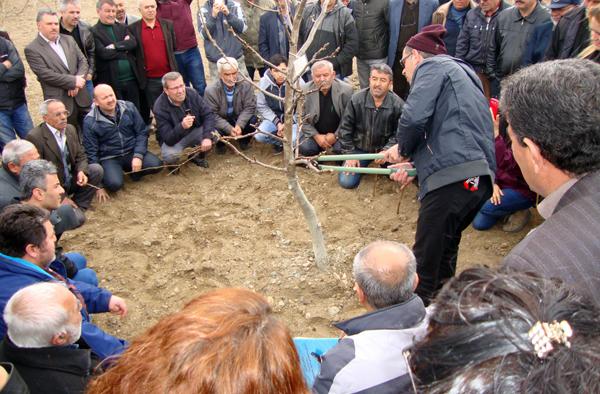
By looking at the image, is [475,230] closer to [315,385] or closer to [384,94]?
[384,94]

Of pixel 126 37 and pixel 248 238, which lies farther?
pixel 126 37

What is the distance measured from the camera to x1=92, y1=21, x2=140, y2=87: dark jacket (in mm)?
6332

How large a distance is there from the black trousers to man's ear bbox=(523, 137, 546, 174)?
5.56 feet

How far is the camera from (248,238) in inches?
192

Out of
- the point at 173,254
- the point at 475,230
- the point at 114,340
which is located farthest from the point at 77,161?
the point at 475,230

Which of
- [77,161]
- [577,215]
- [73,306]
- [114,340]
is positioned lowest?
[77,161]

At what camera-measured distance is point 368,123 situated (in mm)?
5547

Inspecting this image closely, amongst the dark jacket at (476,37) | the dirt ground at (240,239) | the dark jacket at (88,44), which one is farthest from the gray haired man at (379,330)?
the dark jacket at (88,44)

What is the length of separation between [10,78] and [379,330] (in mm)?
5486

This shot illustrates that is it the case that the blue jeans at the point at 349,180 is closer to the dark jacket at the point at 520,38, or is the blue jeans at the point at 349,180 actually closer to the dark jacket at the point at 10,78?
the dark jacket at the point at 520,38

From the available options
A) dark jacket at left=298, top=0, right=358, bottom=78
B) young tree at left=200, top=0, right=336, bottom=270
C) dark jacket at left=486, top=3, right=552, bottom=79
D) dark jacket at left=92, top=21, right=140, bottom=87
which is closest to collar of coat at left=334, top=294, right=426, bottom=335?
young tree at left=200, top=0, right=336, bottom=270

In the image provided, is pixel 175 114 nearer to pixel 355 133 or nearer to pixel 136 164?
pixel 136 164

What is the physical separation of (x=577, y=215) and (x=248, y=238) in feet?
11.7

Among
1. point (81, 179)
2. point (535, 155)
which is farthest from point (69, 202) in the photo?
point (535, 155)
